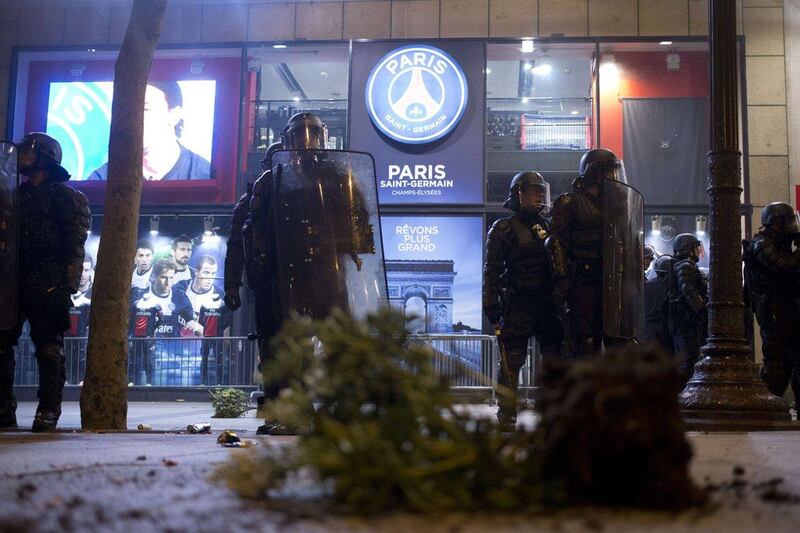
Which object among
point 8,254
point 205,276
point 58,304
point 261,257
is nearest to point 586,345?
point 261,257

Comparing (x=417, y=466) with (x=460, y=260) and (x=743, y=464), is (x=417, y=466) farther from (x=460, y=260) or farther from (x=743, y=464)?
(x=460, y=260)

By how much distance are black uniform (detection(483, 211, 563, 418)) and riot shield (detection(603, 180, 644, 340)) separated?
497mm

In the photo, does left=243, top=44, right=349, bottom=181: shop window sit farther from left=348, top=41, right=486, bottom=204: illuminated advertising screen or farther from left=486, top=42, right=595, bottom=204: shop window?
left=486, top=42, right=595, bottom=204: shop window

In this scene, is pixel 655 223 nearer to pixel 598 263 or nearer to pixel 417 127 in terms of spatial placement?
pixel 417 127

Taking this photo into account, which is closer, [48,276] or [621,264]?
[48,276]

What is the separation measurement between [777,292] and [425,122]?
7.09 m

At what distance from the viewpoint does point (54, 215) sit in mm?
6762

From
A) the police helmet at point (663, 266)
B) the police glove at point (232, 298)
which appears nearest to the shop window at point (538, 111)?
the police helmet at point (663, 266)

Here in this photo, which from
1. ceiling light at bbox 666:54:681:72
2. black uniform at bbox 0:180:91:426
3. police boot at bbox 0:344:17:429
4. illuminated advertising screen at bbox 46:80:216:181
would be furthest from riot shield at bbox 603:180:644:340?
illuminated advertising screen at bbox 46:80:216:181

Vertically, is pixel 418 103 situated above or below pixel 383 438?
above

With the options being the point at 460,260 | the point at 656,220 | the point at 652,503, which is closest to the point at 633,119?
the point at 656,220

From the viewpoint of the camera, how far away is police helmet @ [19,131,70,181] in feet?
22.5

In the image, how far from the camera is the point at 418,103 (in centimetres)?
1473

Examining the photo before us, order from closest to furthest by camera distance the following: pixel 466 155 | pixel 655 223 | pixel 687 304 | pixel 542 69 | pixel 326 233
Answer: pixel 326 233, pixel 687 304, pixel 655 223, pixel 466 155, pixel 542 69
